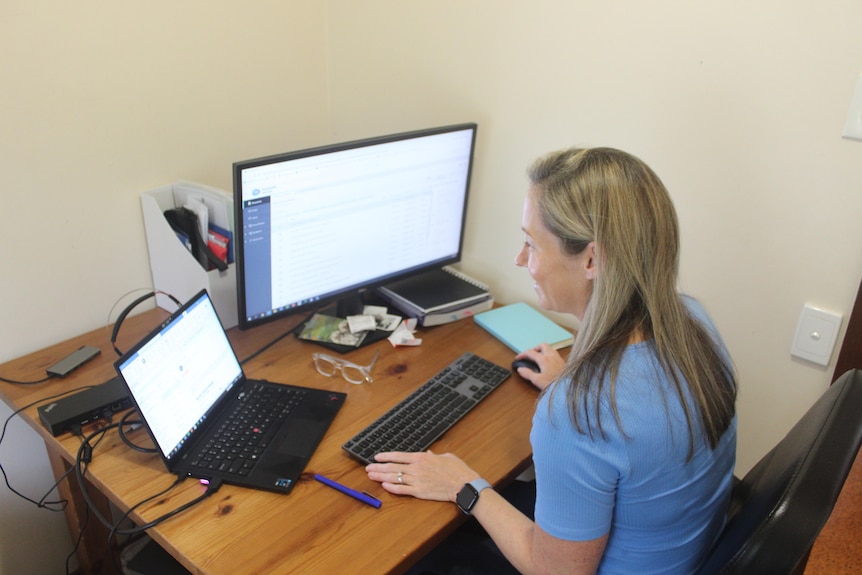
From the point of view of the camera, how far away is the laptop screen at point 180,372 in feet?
3.58

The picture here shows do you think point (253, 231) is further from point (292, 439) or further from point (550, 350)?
point (550, 350)

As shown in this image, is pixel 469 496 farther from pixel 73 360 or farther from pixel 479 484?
pixel 73 360

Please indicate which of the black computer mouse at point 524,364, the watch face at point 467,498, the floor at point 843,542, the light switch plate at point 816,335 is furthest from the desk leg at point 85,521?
the floor at point 843,542

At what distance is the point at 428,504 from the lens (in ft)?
3.72

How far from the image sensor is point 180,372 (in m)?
1.18

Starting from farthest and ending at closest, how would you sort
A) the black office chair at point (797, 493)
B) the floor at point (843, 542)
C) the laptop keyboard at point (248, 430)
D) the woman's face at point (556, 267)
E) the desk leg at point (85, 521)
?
1. the floor at point (843, 542)
2. the desk leg at point (85, 521)
3. the laptop keyboard at point (248, 430)
4. the woman's face at point (556, 267)
5. the black office chair at point (797, 493)

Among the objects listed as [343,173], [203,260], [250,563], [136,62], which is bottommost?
[250,563]

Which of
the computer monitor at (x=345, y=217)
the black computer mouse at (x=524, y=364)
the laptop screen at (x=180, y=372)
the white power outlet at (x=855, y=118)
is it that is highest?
the white power outlet at (x=855, y=118)

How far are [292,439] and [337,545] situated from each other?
0.26m

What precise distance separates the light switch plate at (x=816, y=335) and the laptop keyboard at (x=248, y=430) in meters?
1.02

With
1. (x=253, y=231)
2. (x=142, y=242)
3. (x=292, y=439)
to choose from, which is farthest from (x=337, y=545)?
(x=142, y=242)

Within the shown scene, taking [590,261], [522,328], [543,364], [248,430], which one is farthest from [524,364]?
[248,430]

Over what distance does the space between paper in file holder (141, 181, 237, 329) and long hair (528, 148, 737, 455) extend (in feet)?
2.61

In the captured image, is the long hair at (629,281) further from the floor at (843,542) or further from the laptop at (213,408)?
the floor at (843,542)
